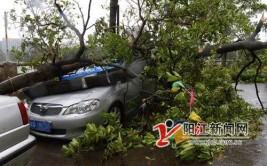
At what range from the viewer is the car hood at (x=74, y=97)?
184 inches

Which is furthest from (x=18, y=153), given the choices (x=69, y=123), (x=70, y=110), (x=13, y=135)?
(x=70, y=110)

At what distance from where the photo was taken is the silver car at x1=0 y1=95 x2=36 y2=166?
9.02 ft

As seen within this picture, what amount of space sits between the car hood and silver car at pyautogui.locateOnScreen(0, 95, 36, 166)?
148cm

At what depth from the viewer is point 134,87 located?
574 centimetres

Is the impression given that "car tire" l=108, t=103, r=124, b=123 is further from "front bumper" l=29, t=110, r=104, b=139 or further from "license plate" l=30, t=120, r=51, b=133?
"license plate" l=30, t=120, r=51, b=133

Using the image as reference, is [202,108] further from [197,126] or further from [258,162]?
[258,162]

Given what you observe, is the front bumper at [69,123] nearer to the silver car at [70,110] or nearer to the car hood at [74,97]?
the silver car at [70,110]

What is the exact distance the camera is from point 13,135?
114 inches

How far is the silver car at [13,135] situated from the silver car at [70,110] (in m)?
1.26

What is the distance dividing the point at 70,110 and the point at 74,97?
327 millimetres

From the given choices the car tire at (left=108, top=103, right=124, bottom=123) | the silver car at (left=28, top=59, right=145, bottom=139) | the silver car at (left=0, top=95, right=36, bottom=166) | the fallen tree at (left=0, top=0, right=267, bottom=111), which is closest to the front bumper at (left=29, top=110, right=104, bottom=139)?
the silver car at (left=28, top=59, right=145, bottom=139)

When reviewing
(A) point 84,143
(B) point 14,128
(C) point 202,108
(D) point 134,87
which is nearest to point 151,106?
(D) point 134,87

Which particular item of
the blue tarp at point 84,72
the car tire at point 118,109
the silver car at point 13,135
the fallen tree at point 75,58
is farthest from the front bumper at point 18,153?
the blue tarp at point 84,72

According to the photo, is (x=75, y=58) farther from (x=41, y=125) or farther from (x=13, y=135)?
(x=13, y=135)
